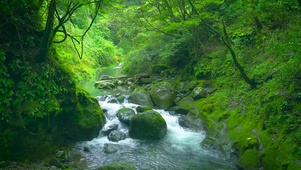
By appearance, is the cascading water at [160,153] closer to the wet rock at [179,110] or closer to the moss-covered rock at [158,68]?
the wet rock at [179,110]

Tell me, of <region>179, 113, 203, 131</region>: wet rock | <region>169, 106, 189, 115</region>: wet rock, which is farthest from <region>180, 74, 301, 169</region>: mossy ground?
<region>169, 106, 189, 115</region>: wet rock

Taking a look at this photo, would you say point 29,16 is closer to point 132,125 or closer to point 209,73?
point 132,125

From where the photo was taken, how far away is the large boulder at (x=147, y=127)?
29.9ft

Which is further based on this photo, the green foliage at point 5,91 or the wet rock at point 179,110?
the wet rock at point 179,110

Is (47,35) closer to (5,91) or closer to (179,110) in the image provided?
(5,91)

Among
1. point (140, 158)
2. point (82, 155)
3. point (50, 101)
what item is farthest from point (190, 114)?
point (50, 101)

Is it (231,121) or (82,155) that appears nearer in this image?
(82,155)

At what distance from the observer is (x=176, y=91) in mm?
13180

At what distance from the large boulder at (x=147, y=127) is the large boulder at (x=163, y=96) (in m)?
2.81

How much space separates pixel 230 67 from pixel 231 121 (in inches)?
144

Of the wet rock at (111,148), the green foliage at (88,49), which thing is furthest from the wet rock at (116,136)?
the green foliage at (88,49)

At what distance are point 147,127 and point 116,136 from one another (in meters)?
1.24

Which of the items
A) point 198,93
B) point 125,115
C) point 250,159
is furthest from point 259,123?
point 125,115

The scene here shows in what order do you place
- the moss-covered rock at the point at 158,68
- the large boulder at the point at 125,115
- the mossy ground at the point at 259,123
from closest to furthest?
Answer: 1. the mossy ground at the point at 259,123
2. the large boulder at the point at 125,115
3. the moss-covered rock at the point at 158,68
